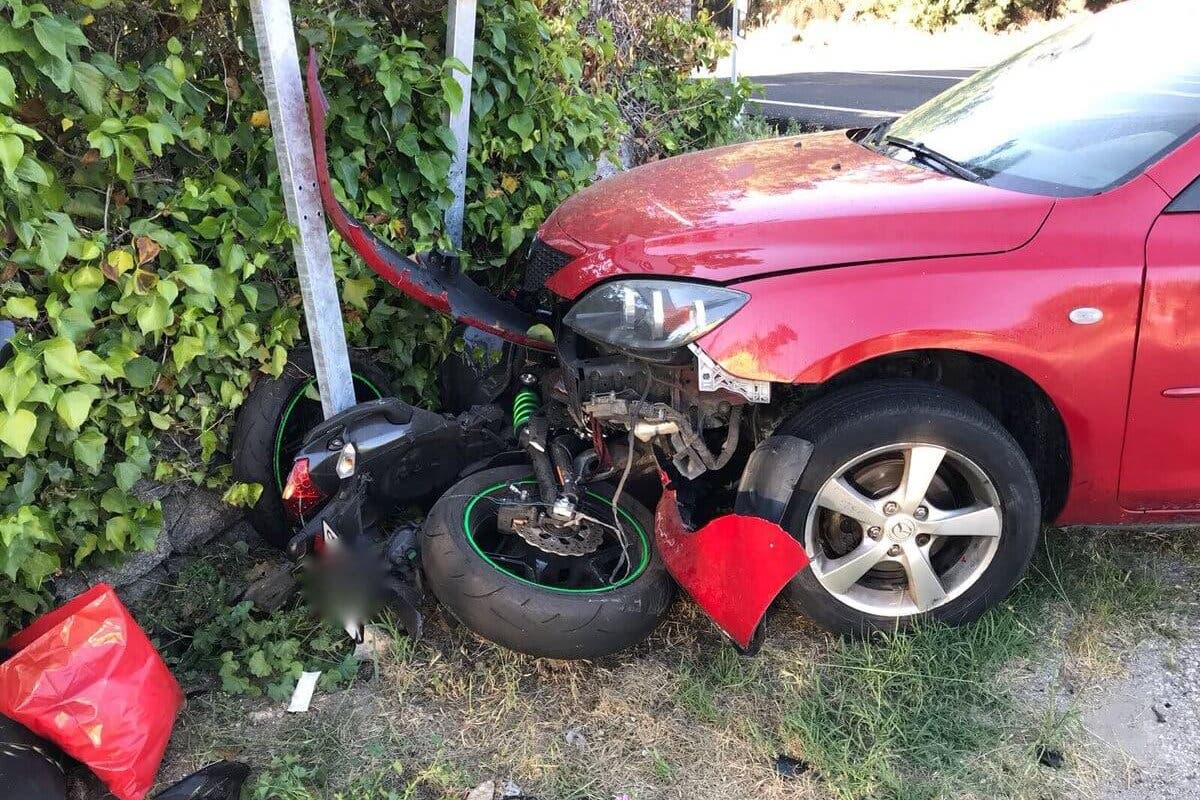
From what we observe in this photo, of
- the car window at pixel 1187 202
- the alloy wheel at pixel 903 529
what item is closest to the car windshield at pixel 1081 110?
the car window at pixel 1187 202

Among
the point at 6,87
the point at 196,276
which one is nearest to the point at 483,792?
the point at 196,276

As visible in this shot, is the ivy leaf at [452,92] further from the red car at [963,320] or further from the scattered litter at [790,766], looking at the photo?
the scattered litter at [790,766]

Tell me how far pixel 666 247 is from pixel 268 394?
1535 millimetres

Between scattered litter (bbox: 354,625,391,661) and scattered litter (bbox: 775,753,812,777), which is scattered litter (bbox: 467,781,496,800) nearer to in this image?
scattered litter (bbox: 354,625,391,661)

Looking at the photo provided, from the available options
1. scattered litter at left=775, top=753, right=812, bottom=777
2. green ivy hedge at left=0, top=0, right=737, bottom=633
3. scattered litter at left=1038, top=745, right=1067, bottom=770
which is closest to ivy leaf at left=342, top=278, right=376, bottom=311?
green ivy hedge at left=0, top=0, right=737, bottom=633

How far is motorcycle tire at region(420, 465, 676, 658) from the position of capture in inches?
103

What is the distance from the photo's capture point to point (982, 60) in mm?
16781

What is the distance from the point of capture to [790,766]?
8.15 ft

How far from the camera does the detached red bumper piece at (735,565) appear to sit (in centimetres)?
240

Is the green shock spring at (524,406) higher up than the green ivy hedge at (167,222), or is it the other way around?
the green ivy hedge at (167,222)

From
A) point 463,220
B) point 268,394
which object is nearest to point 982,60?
point 463,220

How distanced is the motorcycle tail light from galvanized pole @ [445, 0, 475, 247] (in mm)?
1237

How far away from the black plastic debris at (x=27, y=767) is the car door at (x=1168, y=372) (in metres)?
3.07

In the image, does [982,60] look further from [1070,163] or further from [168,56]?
[168,56]
